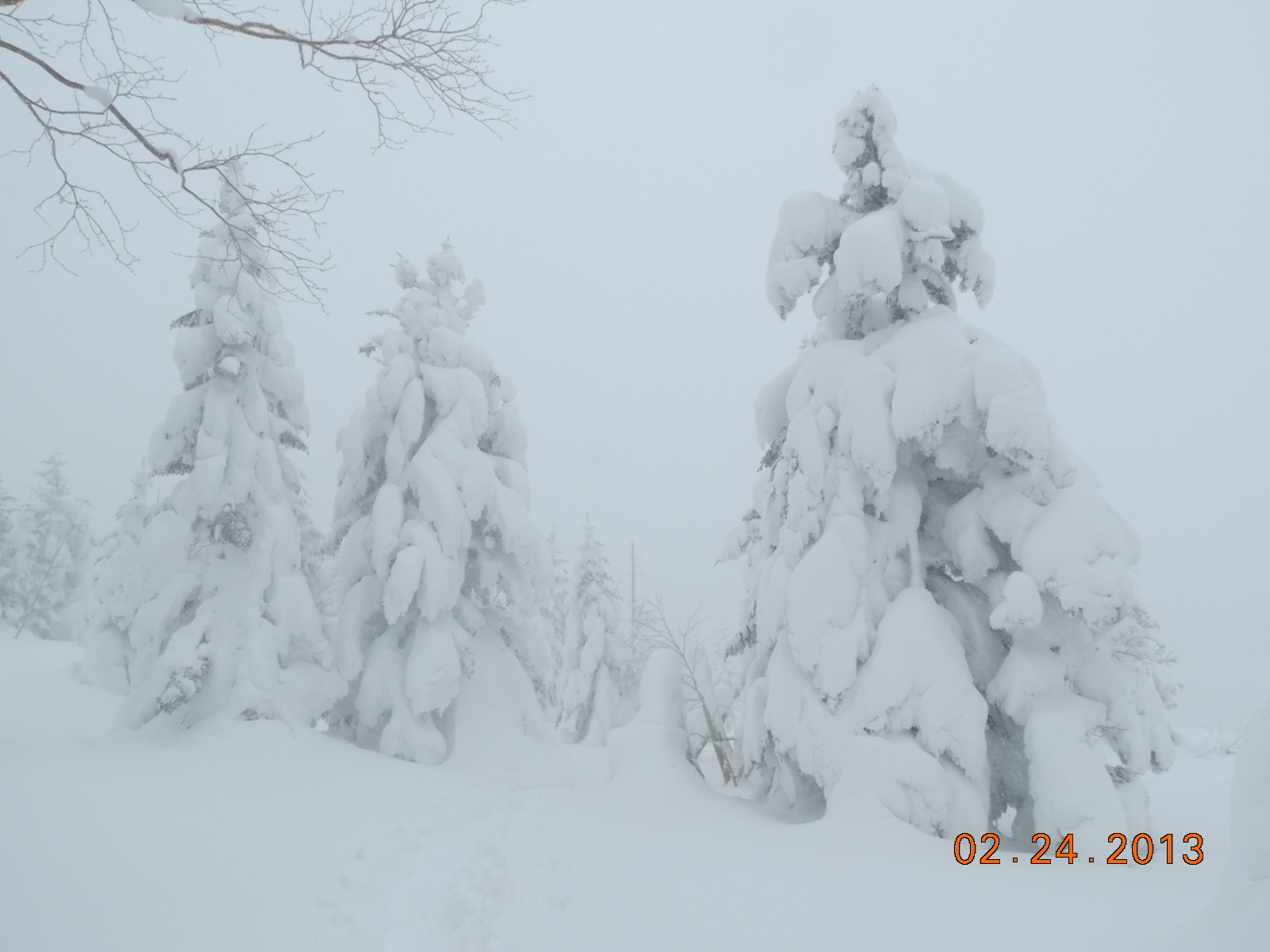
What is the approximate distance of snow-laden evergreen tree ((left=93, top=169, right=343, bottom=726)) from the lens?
10.5 metres

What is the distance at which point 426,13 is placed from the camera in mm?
4340

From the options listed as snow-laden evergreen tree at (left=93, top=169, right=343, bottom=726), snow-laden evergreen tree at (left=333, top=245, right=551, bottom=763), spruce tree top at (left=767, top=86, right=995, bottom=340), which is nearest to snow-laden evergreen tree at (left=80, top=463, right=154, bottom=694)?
snow-laden evergreen tree at (left=93, top=169, right=343, bottom=726)

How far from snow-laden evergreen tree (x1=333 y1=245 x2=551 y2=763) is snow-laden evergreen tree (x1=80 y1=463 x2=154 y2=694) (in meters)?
9.69

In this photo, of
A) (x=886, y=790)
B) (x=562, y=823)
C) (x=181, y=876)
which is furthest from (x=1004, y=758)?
(x=181, y=876)

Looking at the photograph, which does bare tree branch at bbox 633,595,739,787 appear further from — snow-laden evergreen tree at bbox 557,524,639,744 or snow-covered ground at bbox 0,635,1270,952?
snow-laden evergreen tree at bbox 557,524,639,744

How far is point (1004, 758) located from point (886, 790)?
7.23 ft

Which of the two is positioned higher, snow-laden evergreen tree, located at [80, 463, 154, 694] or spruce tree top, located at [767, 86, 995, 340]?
spruce tree top, located at [767, 86, 995, 340]

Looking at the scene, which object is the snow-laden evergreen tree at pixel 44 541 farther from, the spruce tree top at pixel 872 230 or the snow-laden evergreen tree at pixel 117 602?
the spruce tree top at pixel 872 230

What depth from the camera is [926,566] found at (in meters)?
9.12

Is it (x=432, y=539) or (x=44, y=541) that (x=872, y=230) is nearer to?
(x=432, y=539)

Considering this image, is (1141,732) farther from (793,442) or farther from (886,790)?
(793,442)

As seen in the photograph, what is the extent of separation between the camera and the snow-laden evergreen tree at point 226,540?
34.5 feet
